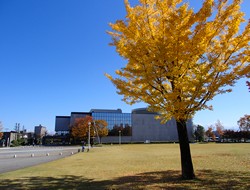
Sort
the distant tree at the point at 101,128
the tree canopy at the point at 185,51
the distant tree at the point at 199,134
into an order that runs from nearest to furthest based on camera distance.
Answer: the tree canopy at the point at 185,51, the distant tree at the point at 101,128, the distant tree at the point at 199,134

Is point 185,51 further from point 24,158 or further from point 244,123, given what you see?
point 244,123

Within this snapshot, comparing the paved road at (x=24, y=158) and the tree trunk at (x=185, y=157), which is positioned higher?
the tree trunk at (x=185, y=157)

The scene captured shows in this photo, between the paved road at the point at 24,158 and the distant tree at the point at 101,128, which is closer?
the paved road at the point at 24,158

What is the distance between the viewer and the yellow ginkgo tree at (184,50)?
7.76 meters

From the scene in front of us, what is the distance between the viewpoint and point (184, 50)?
7848mm

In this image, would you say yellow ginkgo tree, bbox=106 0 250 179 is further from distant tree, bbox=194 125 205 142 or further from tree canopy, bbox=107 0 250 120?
distant tree, bbox=194 125 205 142

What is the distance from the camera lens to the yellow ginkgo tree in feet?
25.5

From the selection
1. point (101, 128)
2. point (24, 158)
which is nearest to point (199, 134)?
point (101, 128)

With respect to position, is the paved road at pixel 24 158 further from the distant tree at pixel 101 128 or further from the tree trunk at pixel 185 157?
the distant tree at pixel 101 128

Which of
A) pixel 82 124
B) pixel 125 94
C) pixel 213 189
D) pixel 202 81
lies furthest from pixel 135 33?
pixel 82 124

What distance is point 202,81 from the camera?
7.56 m

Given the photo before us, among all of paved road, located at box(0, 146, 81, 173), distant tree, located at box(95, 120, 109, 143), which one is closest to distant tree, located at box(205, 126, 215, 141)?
distant tree, located at box(95, 120, 109, 143)

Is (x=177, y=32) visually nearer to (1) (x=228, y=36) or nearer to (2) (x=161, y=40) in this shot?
(2) (x=161, y=40)

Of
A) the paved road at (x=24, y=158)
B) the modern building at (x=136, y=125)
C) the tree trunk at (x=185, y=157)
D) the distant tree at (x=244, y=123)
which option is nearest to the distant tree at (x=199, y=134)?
the modern building at (x=136, y=125)
